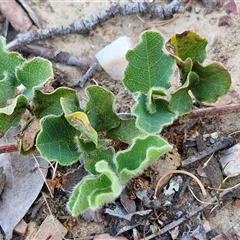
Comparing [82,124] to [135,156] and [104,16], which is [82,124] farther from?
[104,16]

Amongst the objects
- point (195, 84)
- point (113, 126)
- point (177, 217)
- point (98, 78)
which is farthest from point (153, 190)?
point (98, 78)

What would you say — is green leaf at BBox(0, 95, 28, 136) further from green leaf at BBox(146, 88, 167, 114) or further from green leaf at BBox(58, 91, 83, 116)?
green leaf at BBox(146, 88, 167, 114)

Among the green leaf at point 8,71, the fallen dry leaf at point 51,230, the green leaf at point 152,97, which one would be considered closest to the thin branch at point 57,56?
the green leaf at point 8,71

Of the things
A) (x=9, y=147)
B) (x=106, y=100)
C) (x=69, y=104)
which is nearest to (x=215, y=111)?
(x=106, y=100)

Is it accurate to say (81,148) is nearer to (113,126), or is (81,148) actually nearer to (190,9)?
(113,126)

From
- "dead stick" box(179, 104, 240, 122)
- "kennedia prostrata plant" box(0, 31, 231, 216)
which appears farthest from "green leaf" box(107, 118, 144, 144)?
"dead stick" box(179, 104, 240, 122)

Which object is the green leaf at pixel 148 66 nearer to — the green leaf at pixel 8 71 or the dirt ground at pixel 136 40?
the dirt ground at pixel 136 40
